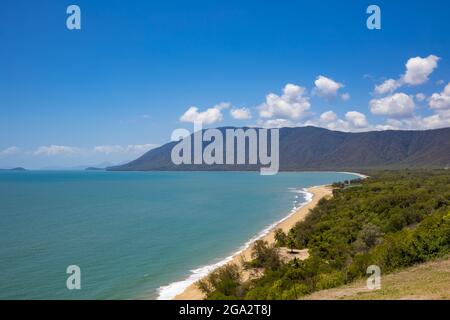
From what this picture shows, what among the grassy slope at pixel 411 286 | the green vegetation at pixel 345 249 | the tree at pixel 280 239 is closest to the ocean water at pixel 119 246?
the tree at pixel 280 239

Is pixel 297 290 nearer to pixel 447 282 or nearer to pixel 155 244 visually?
pixel 447 282

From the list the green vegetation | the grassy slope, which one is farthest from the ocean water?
the grassy slope

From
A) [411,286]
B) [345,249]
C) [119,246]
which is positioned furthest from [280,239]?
[411,286]

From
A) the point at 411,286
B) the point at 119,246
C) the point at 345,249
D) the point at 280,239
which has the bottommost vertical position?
the point at 119,246

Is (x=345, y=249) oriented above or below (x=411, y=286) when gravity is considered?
below

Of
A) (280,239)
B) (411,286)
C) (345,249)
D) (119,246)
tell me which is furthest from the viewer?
(119,246)

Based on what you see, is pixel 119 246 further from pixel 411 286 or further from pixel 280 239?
pixel 411 286

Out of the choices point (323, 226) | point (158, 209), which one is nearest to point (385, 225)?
point (323, 226)
